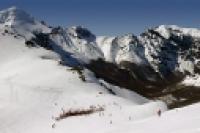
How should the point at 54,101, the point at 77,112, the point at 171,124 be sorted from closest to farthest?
1. the point at 171,124
2. the point at 77,112
3. the point at 54,101

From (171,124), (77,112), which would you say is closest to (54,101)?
(77,112)

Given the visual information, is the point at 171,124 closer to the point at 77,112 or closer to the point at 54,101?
the point at 77,112

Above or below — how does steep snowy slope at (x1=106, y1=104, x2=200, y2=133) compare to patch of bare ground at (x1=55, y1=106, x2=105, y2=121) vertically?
above

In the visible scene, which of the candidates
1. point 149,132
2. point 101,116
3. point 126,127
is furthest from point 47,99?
point 149,132

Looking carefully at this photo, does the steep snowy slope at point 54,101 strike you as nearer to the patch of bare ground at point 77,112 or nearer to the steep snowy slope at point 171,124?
the patch of bare ground at point 77,112

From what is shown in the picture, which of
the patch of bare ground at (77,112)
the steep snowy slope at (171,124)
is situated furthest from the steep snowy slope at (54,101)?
the steep snowy slope at (171,124)

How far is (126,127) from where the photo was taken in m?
27.3

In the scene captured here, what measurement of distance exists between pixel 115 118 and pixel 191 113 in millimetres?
8409

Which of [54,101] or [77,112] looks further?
[54,101]

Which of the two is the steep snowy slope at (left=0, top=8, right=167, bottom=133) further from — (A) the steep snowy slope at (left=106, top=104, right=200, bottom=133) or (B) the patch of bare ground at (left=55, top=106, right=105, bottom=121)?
(A) the steep snowy slope at (left=106, top=104, right=200, bottom=133)

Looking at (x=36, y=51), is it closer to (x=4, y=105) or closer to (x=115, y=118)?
(x=4, y=105)

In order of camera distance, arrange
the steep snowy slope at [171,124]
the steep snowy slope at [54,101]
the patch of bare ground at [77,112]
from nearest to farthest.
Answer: the steep snowy slope at [171,124] → the steep snowy slope at [54,101] → the patch of bare ground at [77,112]

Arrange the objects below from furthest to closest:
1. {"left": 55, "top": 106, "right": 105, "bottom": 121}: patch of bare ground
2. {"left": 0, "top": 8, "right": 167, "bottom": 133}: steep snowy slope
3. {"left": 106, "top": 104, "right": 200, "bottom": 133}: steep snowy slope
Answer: {"left": 55, "top": 106, "right": 105, "bottom": 121}: patch of bare ground
{"left": 0, "top": 8, "right": 167, "bottom": 133}: steep snowy slope
{"left": 106, "top": 104, "right": 200, "bottom": 133}: steep snowy slope

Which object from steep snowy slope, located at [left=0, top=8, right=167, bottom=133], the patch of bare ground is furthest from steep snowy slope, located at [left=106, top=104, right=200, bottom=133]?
the patch of bare ground
